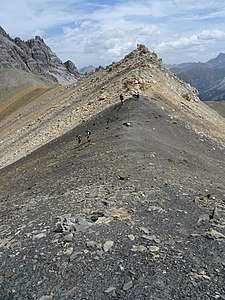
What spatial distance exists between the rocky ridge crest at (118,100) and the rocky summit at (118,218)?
15.0 feet

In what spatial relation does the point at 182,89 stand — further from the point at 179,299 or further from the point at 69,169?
the point at 179,299

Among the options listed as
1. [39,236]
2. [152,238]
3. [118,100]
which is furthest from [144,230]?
[118,100]

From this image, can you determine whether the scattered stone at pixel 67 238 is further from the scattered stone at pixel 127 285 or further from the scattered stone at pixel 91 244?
the scattered stone at pixel 127 285

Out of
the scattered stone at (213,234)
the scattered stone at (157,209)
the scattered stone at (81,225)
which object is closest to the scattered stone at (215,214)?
the scattered stone at (213,234)

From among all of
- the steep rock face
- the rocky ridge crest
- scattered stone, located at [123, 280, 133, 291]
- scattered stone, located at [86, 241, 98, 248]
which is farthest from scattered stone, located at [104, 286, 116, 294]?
the steep rock face

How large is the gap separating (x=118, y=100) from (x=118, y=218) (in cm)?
2041

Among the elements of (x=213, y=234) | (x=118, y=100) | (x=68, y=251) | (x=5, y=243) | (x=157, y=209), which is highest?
(x=118, y=100)

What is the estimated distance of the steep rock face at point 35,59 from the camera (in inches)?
5271

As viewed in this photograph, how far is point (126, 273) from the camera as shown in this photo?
28.3 feet

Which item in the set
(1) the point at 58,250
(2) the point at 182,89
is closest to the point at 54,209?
(1) the point at 58,250

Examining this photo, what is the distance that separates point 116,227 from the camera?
10594mm

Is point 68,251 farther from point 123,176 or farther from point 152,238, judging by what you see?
point 123,176

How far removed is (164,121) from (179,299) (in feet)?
66.0

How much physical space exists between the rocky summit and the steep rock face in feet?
370
